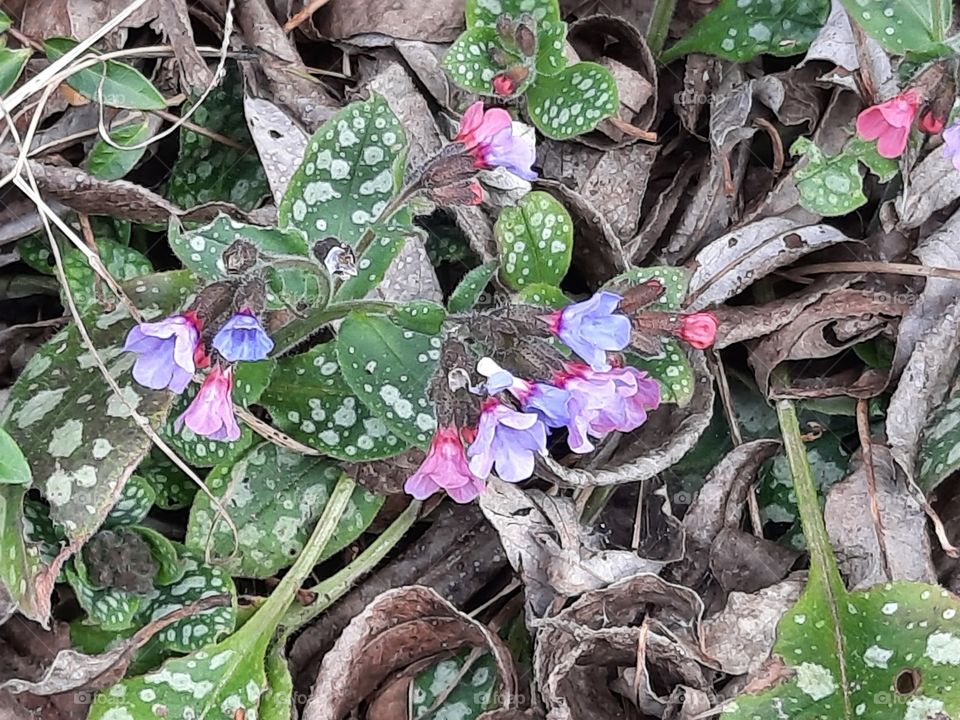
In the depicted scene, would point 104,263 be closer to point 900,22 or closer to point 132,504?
point 132,504

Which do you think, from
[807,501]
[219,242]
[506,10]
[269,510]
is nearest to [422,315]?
[219,242]

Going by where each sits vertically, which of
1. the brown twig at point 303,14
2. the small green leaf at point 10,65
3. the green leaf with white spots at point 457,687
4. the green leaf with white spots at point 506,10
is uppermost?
the small green leaf at point 10,65

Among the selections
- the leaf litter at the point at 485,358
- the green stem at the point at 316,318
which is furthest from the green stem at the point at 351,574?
the green stem at the point at 316,318

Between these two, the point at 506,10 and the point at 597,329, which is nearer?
the point at 597,329

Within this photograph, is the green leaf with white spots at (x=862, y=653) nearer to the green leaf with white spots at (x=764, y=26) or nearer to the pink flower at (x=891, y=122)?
the pink flower at (x=891, y=122)

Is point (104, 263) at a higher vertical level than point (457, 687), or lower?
higher

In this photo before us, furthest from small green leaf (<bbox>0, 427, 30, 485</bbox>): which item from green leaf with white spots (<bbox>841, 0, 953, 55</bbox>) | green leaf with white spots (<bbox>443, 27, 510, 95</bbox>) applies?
green leaf with white spots (<bbox>841, 0, 953, 55</bbox>)

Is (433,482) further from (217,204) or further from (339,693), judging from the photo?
(217,204)
